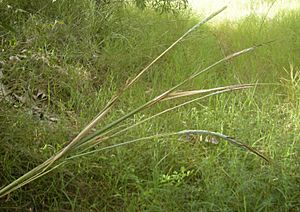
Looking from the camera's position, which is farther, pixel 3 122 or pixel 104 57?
pixel 104 57

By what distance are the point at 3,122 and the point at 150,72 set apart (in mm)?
1488

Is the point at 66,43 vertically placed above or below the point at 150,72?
above

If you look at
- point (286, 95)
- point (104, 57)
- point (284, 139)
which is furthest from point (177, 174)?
point (104, 57)

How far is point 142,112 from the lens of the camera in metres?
2.93

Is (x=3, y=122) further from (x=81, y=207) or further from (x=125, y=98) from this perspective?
(x=125, y=98)

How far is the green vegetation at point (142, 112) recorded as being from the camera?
2184mm

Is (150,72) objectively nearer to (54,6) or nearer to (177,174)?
(54,6)

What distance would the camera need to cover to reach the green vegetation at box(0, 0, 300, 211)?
7.16 feet

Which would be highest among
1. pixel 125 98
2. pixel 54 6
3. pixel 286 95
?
pixel 54 6

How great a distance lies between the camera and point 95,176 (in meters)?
2.34

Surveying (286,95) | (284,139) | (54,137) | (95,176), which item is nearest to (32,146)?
(54,137)

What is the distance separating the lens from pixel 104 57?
3.64 meters

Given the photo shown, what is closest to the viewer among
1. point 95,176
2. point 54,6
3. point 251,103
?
point 95,176

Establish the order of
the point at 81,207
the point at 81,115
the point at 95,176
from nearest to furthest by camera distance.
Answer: the point at 81,207 < the point at 95,176 < the point at 81,115
